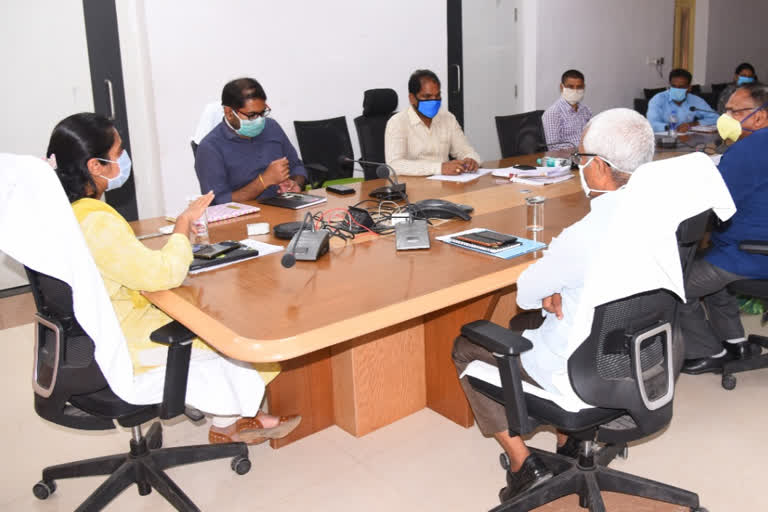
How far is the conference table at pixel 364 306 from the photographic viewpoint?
1.68 m

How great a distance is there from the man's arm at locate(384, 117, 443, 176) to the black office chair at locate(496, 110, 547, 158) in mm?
850

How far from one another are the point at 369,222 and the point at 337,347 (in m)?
0.48

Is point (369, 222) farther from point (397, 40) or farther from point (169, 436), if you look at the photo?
point (397, 40)

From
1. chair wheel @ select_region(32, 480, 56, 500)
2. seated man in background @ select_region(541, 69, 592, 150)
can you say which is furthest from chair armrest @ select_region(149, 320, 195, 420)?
seated man in background @ select_region(541, 69, 592, 150)

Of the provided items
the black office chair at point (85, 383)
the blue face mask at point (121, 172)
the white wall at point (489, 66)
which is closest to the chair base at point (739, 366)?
the black office chair at point (85, 383)

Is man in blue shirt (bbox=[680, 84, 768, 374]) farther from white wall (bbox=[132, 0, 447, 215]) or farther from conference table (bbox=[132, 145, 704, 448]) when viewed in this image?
white wall (bbox=[132, 0, 447, 215])

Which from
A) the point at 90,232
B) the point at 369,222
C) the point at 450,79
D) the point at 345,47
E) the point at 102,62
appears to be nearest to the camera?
the point at 90,232

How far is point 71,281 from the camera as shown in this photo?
5.65 feet

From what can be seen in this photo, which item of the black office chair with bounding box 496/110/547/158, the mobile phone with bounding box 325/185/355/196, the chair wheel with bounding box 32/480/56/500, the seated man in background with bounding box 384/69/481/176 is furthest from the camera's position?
the black office chair with bounding box 496/110/547/158

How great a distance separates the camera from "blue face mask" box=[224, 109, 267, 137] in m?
3.30

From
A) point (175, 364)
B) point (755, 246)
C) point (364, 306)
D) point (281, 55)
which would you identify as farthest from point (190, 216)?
point (281, 55)

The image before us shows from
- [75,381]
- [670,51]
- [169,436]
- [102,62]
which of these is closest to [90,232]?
[75,381]

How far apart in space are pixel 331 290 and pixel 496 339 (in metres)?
0.46

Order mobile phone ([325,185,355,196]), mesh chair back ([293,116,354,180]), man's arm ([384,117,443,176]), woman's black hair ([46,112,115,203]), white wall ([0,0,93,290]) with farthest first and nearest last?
mesh chair back ([293,116,354,180]), white wall ([0,0,93,290]), man's arm ([384,117,443,176]), mobile phone ([325,185,355,196]), woman's black hair ([46,112,115,203])
